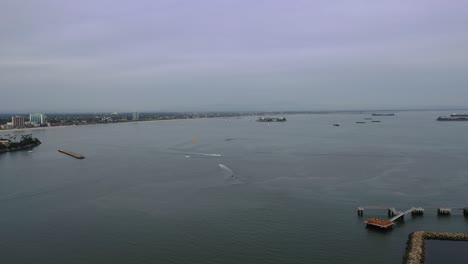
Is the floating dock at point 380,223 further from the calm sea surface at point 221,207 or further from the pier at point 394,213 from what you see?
the calm sea surface at point 221,207

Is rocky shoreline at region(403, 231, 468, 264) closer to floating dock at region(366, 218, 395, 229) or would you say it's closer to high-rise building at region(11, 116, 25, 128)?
floating dock at region(366, 218, 395, 229)

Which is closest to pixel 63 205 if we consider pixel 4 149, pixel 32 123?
pixel 4 149

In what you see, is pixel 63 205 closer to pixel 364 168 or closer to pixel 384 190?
pixel 384 190

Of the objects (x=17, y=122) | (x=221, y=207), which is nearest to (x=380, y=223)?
(x=221, y=207)

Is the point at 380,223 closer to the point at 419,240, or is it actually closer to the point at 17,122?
the point at 419,240

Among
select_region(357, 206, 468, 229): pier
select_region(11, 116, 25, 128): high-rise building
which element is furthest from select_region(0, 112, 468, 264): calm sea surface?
select_region(11, 116, 25, 128): high-rise building
